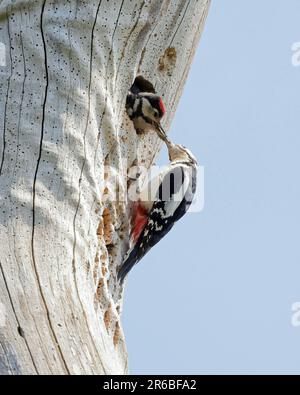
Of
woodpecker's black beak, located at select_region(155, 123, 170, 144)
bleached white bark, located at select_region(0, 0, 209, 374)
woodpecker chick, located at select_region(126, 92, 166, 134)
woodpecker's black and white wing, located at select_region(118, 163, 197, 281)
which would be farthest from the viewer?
woodpecker's black and white wing, located at select_region(118, 163, 197, 281)

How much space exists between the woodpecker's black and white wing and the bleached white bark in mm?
594

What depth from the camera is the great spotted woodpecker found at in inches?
201

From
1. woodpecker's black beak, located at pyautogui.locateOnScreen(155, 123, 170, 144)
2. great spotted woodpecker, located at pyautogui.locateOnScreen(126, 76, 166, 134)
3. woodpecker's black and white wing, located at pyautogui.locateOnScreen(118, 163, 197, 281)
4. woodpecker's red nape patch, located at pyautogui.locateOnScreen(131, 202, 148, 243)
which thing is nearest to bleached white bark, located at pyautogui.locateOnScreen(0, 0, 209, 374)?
great spotted woodpecker, located at pyautogui.locateOnScreen(126, 76, 166, 134)

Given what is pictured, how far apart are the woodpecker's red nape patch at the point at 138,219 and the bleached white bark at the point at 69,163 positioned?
1.25 ft

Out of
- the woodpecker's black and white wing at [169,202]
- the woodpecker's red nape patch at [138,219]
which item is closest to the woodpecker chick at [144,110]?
the woodpecker's red nape patch at [138,219]

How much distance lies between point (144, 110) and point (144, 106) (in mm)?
90

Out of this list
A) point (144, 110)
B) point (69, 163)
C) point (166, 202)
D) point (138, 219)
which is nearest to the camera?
point (69, 163)

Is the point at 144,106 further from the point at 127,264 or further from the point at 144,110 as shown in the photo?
the point at 127,264

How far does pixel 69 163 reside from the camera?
174 inches

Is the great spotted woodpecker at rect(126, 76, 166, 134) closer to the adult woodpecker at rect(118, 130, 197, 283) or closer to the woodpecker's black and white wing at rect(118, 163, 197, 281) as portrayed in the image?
the adult woodpecker at rect(118, 130, 197, 283)

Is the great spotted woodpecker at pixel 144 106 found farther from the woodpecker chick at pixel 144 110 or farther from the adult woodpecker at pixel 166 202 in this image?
the adult woodpecker at pixel 166 202

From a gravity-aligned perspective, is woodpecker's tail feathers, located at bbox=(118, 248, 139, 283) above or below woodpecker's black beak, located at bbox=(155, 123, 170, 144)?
below

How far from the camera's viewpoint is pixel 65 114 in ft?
14.8

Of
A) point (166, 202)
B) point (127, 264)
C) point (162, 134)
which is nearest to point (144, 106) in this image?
point (162, 134)
